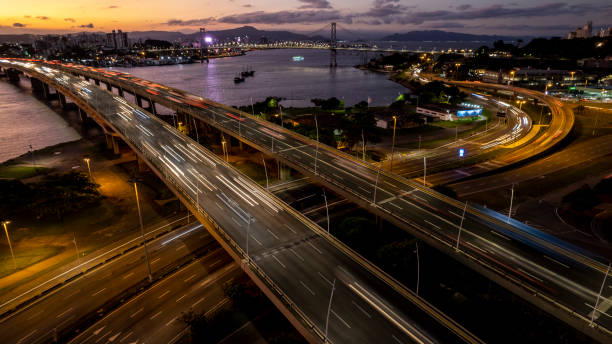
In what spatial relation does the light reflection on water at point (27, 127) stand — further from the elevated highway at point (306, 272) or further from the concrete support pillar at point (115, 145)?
the elevated highway at point (306, 272)

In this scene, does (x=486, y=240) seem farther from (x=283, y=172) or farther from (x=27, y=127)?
(x=27, y=127)

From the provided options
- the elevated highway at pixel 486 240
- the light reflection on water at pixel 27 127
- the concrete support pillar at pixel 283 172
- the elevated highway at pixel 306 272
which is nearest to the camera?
the elevated highway at pixel 306 272

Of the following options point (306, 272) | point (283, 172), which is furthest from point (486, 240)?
point (283, 172)

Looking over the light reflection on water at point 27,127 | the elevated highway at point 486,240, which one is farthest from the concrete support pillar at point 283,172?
the light reflection on water at point 27,127

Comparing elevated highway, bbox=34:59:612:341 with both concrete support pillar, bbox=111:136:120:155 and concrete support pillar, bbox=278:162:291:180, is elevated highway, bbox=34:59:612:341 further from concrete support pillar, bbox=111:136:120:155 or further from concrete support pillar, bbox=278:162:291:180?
concrete support pillar, bbox=111:136:120:155

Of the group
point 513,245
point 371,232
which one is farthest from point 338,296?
point 513,245

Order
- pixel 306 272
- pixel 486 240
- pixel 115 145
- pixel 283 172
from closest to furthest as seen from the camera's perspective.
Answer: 1. pixel 306 272
2. pixel 486 240
3. pixel 283 172
4. pixel 115 145
